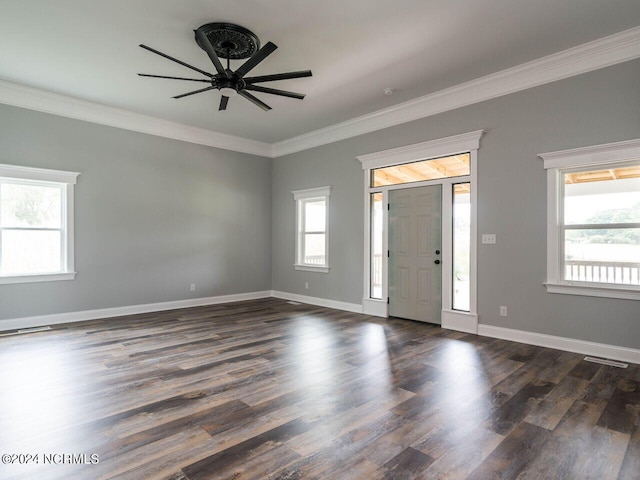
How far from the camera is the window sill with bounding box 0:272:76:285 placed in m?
4.73

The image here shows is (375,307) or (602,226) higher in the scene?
(602,226)

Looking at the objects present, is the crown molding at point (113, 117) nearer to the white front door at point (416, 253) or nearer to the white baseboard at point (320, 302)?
the white baseboard at point (320, 302)

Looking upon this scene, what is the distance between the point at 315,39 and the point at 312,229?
12.5ft

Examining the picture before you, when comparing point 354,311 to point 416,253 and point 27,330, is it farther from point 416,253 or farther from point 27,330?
point 27,330

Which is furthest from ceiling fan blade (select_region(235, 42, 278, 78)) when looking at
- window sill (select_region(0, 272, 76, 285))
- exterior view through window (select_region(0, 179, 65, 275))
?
window sill (select_region(0, 272, 76, 285))

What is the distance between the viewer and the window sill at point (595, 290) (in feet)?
11.7

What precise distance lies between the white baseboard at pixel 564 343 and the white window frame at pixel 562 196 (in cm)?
51

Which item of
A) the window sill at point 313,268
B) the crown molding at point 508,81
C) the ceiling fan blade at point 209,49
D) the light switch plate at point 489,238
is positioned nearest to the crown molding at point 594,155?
the crown molding at point 508,81

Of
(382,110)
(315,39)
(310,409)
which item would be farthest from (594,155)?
(310,409)

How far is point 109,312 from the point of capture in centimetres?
554

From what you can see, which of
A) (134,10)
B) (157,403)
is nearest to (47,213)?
(134,10)

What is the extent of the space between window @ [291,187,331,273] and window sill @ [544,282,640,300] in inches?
140

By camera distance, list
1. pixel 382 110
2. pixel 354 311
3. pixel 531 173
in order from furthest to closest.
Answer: pixel 354 311
pixel 382 110
pixel 531 173

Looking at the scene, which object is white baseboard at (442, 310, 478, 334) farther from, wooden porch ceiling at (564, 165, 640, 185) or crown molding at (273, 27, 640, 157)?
crown molding at (273, 27, 640, 157)
